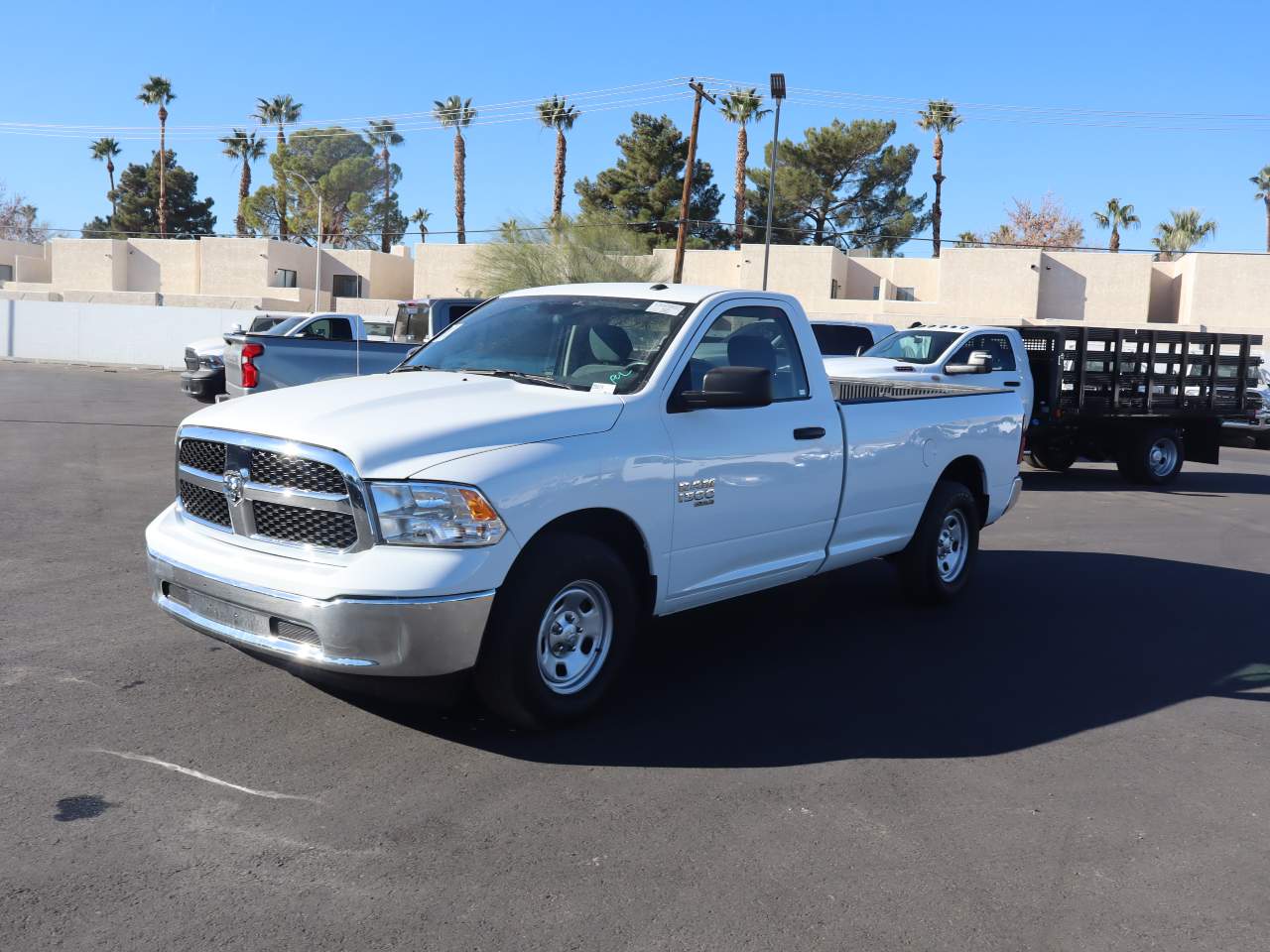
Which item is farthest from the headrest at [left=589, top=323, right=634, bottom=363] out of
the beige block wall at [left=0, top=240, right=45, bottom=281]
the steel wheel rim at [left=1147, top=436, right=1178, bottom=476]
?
the beige block wall at [left=0, top=240, right=45, bottom=281]

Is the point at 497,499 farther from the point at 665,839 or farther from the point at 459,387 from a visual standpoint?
the point at 665,839

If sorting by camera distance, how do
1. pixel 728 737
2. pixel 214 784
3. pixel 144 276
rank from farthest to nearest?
pixel 144 276 → pixel 728 737 → pixel 214 784

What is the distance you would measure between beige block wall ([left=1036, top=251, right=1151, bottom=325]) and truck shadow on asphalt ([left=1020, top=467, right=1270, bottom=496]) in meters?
32.2

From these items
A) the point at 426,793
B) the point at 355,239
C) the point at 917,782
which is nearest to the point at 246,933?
the point at 426,793

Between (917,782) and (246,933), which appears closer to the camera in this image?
(246,933)

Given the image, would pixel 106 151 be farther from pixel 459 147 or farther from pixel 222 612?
pixel 222 612

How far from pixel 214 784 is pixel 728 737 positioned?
2135mm

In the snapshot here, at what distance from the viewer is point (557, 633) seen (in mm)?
4934

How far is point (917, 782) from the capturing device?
4648mm

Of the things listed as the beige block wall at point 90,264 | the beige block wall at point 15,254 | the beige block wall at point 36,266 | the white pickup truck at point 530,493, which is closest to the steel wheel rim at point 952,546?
the white pickup truck at point 530,493

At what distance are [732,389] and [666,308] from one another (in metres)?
0.80

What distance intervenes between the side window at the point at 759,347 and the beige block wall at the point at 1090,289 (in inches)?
1805

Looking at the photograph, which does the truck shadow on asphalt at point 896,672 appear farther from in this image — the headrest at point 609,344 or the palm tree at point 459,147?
the palm tree at point 459,147

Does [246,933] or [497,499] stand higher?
[497,499]
